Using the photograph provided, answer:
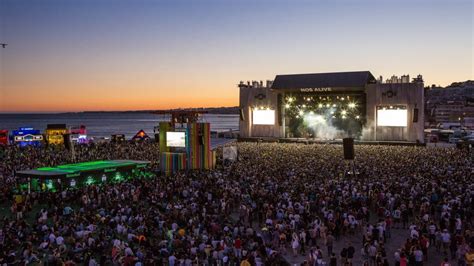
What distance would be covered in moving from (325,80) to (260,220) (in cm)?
3723

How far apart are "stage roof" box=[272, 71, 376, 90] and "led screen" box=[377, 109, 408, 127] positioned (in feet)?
12.4

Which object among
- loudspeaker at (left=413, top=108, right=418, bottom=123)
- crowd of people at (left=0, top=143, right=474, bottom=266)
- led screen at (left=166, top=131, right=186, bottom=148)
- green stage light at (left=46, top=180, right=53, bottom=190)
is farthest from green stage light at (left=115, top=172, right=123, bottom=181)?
loudspeaker at (left=413, top=108, right=418, bottom=123)

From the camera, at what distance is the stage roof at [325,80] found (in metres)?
49.5

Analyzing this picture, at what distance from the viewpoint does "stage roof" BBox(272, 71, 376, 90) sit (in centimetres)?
4947

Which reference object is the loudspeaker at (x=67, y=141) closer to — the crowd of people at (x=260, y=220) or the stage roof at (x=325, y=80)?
the crowd of people at (x=260, y=220)

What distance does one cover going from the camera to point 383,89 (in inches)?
1890

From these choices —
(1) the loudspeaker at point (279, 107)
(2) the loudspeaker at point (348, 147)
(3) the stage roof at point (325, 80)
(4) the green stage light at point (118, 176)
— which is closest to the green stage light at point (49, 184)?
(4) the green stage light at point (118, 176)

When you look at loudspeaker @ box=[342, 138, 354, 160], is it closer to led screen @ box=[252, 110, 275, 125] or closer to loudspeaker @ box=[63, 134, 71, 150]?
loudspeaker @ box=[63, 134, 71, 150]

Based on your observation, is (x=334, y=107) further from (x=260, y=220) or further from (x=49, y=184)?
(x=260, y=220)

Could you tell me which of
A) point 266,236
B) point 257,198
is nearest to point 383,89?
point 257,198

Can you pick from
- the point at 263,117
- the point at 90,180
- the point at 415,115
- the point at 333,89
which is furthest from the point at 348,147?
the point at 263,117

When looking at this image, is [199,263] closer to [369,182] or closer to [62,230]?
[62,230]

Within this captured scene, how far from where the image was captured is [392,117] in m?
47.5

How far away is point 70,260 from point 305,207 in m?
8.19
